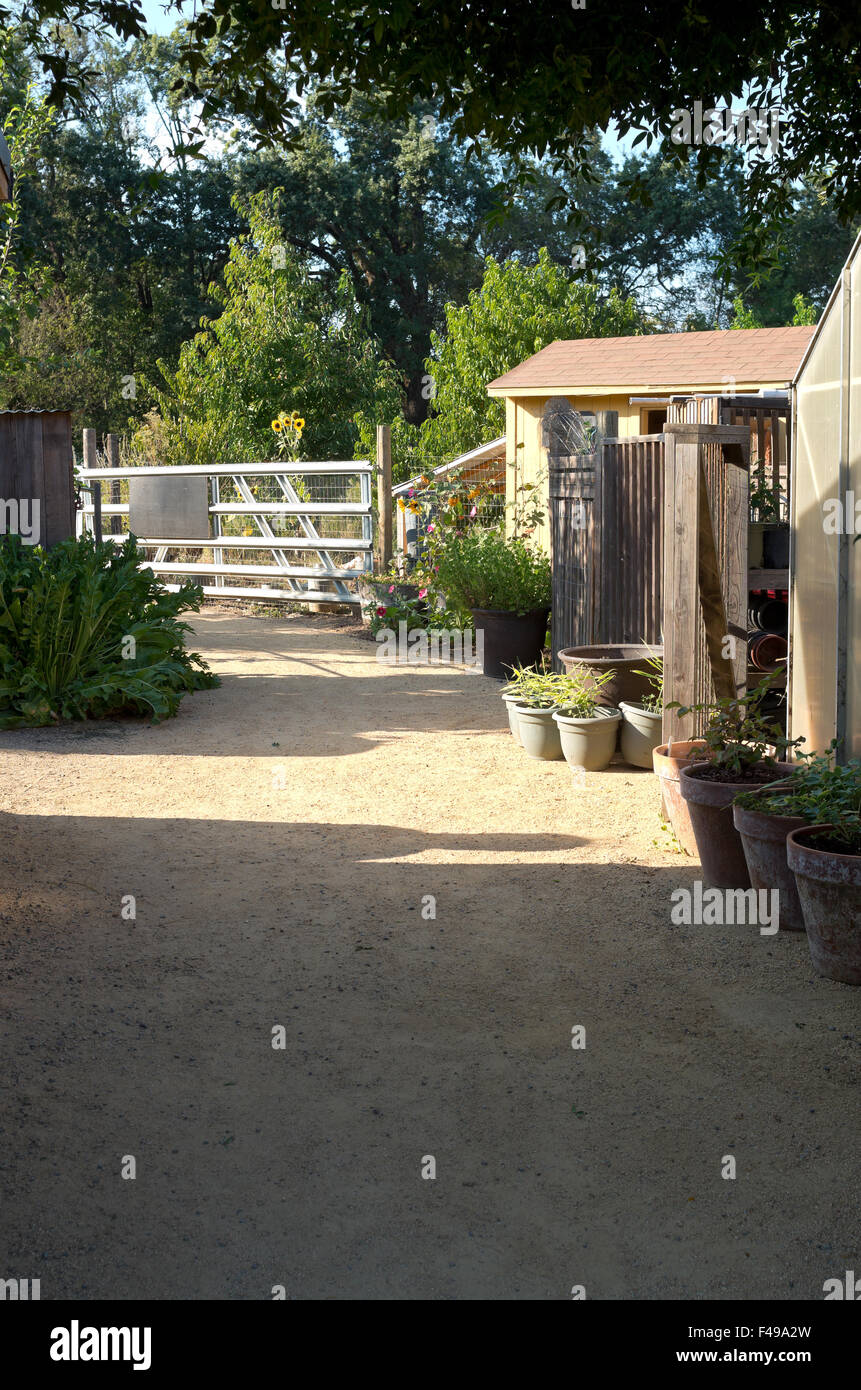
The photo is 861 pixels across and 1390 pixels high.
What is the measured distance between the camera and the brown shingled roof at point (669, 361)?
14.2 meters

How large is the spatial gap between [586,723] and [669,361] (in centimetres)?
888

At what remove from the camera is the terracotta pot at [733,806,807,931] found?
4.78 metres

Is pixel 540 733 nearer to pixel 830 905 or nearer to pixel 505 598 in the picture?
pixel 505 598

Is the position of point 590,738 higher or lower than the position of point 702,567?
lower

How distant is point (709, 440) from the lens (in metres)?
6.14

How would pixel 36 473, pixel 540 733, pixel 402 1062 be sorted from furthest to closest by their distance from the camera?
pixel 36 473 → pixel 540 733 → pixel 402 1062

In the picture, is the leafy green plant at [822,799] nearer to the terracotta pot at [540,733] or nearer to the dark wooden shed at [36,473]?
the terracotta pot at [540,733]

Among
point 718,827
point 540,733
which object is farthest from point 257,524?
point 718,827

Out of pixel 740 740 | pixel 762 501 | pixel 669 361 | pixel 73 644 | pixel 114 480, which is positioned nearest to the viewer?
pixel 740 740

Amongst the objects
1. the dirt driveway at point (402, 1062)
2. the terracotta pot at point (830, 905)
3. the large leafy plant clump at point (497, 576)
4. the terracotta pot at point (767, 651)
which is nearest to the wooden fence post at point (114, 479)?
the large leafy plant clump at point (497, 576)

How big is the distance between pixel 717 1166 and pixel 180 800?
4.51 metres

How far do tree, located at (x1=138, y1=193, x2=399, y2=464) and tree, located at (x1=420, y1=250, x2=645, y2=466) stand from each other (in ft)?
5.87

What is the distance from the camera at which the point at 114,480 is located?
20109 mm

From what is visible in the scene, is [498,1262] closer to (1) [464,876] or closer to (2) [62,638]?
(1) [464,876]
